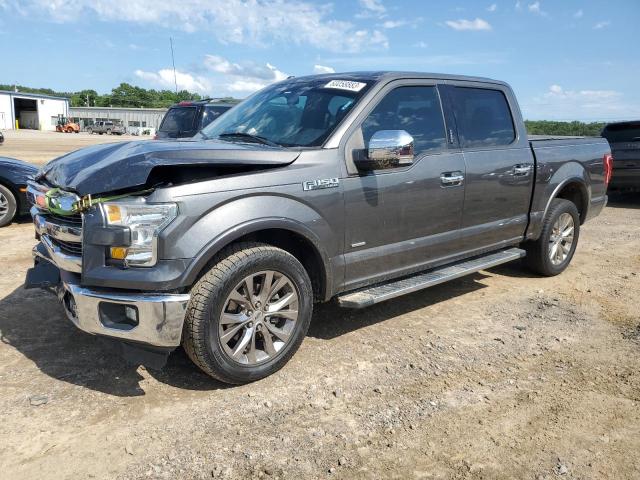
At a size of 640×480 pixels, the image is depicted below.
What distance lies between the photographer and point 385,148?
3510 millimetres

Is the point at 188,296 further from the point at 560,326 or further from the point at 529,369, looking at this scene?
the point at 560,326

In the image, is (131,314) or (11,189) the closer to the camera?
(131,314)

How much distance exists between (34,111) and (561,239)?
274ft

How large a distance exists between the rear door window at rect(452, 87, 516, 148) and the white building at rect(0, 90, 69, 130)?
7837cm

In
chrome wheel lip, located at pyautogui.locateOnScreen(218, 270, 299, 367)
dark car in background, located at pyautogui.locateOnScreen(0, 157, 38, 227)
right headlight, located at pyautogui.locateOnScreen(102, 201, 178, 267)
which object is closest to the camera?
right headlight, located at pyautogui.locateOnScreen(102, 201, 178, 267)

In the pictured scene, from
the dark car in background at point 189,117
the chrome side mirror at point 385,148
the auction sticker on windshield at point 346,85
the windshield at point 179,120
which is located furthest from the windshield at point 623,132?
the chrome side mirror at point 385,148

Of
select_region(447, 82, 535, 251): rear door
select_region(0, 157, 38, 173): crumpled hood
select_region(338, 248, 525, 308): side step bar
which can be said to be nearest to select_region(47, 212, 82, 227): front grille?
select_region(338, 248, 525, 308): side step bar

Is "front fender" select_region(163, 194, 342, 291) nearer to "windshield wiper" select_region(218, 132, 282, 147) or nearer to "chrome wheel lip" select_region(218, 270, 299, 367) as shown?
"chrome wheel lip" select_region(218, 270, 299, 367)

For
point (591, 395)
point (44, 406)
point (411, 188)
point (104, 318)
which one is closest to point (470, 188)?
→ point (411, 188)

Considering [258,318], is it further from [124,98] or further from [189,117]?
[124,98]

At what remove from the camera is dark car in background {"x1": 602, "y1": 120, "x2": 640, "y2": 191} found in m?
10.6

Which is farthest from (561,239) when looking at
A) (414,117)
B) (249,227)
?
(249,227)

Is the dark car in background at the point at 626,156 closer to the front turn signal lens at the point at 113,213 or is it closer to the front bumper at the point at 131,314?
the front bumper at the point at 131,314

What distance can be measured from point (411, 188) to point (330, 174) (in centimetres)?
76
